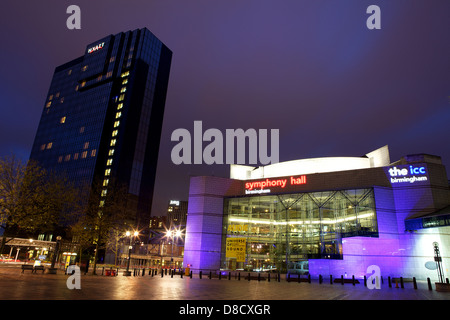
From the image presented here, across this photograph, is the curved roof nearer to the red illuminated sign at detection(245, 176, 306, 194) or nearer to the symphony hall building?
the symphony hall building

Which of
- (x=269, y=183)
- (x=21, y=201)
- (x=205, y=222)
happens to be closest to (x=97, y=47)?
(x=205, y=222)

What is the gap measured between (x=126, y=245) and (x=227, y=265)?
58171mm

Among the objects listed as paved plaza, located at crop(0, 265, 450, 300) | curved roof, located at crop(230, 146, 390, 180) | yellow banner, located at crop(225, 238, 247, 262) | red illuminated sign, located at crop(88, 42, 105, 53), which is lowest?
paved plaza, located at crop(0, 265, 450, 300)

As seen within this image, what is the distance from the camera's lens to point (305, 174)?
4238 centimetres

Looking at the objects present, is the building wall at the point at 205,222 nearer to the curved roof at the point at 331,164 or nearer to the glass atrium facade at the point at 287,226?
the glass atrium facade at the point at 287,226

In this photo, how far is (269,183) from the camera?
146 ft

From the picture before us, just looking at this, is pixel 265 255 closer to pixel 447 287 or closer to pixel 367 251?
pixel 367 251


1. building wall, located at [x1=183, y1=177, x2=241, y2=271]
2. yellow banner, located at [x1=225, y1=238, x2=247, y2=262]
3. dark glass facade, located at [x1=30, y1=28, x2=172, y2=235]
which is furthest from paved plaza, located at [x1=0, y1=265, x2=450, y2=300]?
dark glass facade, located at [x1=30, y1=28, x2=172, y2=235]

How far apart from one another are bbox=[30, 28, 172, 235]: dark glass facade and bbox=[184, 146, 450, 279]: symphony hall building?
211ft

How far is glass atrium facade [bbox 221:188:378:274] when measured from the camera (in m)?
41.1

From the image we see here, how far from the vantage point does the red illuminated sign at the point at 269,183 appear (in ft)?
140

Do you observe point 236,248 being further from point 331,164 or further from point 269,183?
point 331,164

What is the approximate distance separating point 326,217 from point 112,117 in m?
89.5
